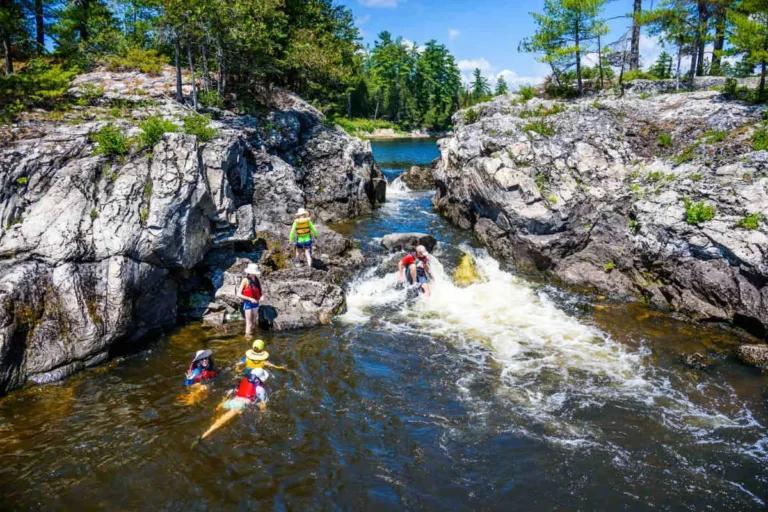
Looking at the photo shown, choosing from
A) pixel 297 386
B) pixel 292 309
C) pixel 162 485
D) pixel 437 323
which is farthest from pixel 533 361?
Answer: pixel 162 485

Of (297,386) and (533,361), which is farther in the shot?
(533,361)

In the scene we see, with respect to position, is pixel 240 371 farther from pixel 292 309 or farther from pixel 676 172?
pixel 676 172

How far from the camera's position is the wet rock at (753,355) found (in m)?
12.8

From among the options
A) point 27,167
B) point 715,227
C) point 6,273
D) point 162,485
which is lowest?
point 162,485

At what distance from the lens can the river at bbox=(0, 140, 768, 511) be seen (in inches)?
336

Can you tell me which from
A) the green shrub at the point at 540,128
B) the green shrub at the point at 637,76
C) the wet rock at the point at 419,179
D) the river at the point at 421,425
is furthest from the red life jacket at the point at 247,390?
the wet rock at the point at 419,179

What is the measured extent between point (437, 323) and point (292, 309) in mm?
5106

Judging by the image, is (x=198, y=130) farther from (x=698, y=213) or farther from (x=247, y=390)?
(x=698, y=213)

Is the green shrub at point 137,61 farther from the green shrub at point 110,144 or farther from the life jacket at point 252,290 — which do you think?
the life jacket at point 252,290

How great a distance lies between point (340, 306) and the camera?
16.5 metres

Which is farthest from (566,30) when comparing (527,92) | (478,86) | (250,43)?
(478,86)

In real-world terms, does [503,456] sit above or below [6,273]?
below

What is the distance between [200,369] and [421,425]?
5915mm

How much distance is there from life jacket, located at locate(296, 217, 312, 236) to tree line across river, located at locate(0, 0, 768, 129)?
37.1 ft
